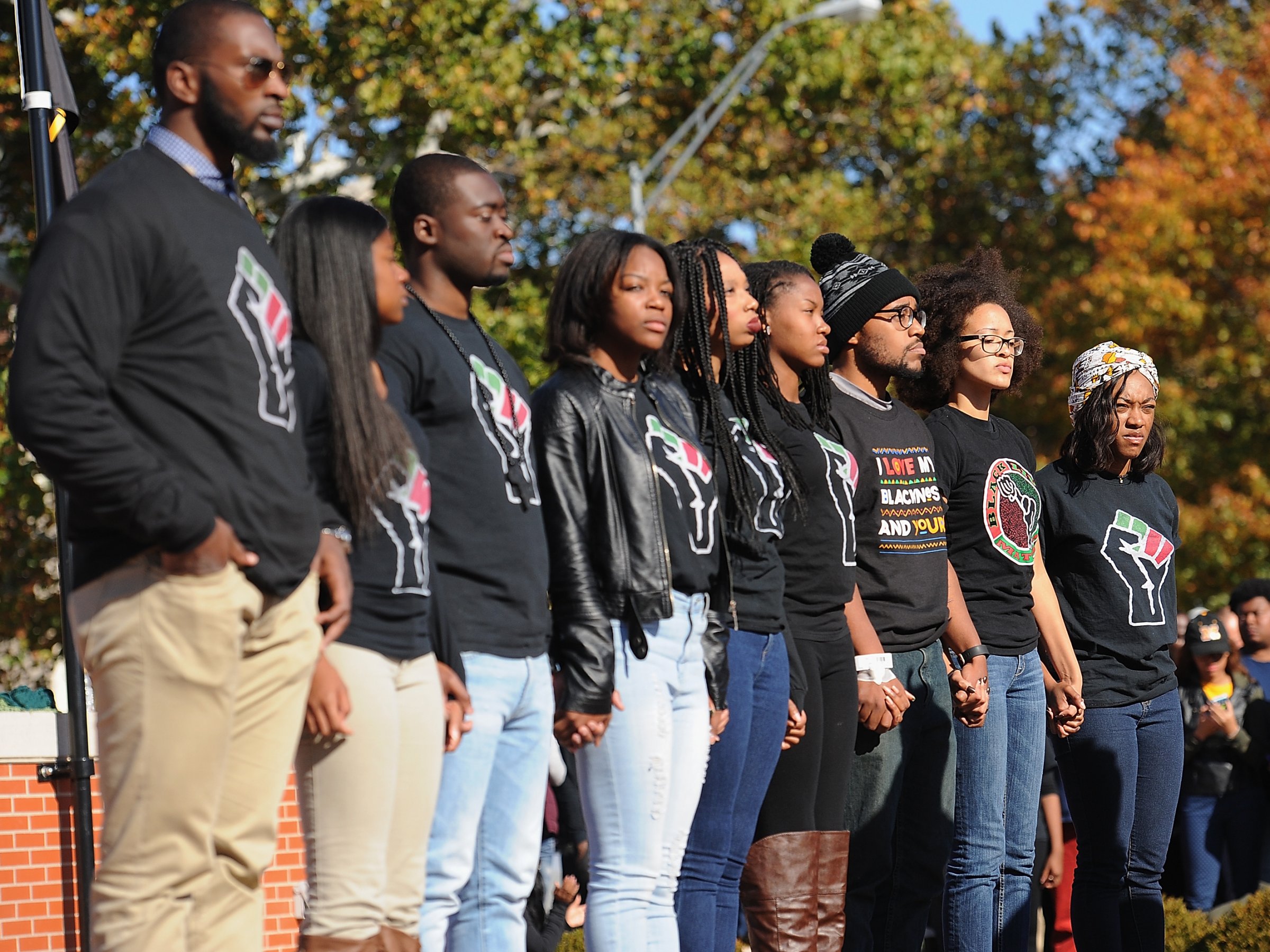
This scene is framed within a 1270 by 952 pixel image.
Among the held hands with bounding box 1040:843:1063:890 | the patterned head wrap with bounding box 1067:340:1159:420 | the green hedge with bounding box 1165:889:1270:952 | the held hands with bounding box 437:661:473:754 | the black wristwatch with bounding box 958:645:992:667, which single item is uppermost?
the patterned head wrap with bounding box 1067:340:1159:420

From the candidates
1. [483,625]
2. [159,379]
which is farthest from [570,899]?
[159,379]

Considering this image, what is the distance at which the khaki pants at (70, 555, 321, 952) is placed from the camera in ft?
9.59

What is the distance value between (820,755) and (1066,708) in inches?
55.0

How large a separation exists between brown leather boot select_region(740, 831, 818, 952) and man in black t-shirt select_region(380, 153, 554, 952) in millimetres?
1007

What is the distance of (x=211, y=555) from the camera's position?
2.94 metres

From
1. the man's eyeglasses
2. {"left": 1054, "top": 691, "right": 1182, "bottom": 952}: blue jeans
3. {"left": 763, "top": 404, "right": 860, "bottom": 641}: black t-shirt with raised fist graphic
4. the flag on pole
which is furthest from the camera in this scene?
the flag on pole

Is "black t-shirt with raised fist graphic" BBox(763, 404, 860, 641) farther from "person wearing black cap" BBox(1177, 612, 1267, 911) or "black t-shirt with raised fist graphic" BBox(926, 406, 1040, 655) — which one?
"person wearing black cap" BBox(1177, 612, 1267, 911)

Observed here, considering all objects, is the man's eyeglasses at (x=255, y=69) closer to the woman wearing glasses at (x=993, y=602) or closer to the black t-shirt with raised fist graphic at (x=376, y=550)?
the black t-shirt with raised fist graphic at (x=376, y=550)

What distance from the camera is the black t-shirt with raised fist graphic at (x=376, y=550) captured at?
3443 mm

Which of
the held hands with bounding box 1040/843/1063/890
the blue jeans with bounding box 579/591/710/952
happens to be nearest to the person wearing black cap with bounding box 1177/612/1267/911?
the held hands with bounding box 1040/843/1063/890

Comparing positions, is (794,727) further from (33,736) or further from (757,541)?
(33,736)

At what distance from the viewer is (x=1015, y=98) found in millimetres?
25125

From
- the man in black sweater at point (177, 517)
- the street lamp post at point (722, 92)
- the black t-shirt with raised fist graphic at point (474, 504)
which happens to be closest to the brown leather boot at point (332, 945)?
the man in black sweater at point (177, 517)

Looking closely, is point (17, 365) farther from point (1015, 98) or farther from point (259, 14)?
point (1015, 98)
